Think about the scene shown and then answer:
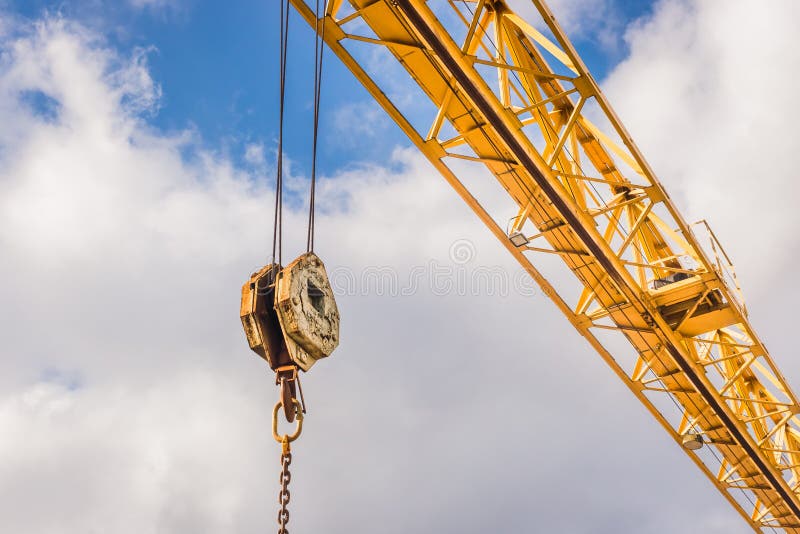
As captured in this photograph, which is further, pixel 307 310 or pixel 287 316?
pixel 307 310

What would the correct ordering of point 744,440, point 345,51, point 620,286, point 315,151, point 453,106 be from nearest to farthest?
point 315,151, point 345,51, point 453,106, point 620,286, point 744,440

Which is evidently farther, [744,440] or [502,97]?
[744,440]

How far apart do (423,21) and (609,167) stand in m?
4.20

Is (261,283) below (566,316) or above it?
below

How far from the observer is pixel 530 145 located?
7.58 meters

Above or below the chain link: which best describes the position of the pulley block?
above

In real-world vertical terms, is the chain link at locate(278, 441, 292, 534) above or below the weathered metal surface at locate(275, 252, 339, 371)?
below

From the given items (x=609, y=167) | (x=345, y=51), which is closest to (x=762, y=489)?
(x=609, y=167)

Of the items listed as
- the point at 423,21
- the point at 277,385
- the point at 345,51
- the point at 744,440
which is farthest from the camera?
the point at 744,440

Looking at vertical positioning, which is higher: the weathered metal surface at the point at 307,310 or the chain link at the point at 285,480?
the weathered metal surface at the point at 307,310

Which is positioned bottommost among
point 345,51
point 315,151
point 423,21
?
point 315,151

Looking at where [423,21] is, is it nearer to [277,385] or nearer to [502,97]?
[502,97]

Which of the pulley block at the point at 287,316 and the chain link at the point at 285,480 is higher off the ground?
the pulley block at the point at 287,316

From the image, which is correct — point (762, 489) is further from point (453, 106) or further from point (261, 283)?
point (261, 283)
